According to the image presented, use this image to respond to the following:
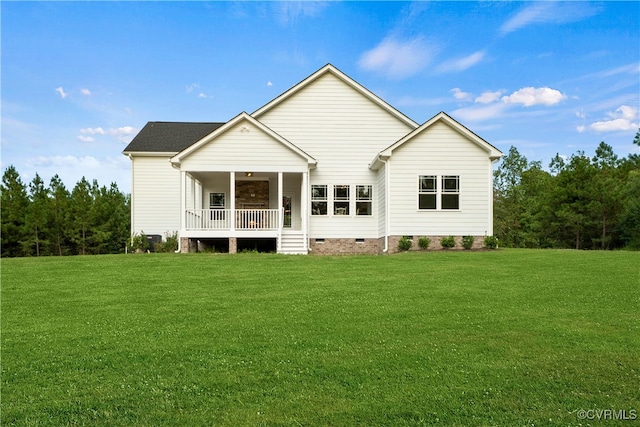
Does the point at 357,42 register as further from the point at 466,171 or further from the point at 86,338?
the point at 86,338

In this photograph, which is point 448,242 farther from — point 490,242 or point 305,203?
point 305,203

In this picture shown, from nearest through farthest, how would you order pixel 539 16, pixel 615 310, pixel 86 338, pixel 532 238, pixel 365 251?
1. pixel 86 338
2. pixel 615 310
3. pixel 539 16
4. pixel 365 251
5. pixel 532 238

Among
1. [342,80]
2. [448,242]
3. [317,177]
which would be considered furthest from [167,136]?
[448,242]

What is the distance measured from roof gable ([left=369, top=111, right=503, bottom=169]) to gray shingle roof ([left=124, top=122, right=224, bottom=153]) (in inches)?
368

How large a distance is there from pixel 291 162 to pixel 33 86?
992 cm

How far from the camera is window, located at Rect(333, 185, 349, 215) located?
22.4 metres

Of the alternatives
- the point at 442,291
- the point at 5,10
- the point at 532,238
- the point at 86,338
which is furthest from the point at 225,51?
the point at 532,238

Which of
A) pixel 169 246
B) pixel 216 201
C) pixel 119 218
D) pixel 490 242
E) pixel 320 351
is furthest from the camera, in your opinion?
pixel 119 218

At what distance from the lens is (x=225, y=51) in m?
20.8

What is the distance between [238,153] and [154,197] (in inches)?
267

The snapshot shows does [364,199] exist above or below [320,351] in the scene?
above

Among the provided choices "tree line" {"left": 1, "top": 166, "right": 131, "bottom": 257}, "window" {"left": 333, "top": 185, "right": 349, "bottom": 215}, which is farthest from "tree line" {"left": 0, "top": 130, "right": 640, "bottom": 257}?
"window" {"left": 333, "top": 185, "right": 349, "bottom": 215}

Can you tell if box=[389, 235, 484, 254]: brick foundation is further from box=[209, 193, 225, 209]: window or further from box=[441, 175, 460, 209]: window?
box=[209, 193, 225, 209]: window

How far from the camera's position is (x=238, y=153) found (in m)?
19.6
